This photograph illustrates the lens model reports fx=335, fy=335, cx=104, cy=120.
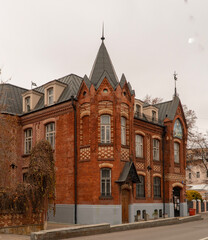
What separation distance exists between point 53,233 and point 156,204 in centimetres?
1591

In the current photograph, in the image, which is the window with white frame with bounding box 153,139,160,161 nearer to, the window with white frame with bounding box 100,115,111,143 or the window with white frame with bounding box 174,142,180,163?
the window with white frame with bounding box 174,142,180,163

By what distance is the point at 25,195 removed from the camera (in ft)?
55.2

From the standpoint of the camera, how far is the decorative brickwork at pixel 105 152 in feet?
75.6

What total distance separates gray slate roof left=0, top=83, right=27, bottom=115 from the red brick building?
0.48 feet

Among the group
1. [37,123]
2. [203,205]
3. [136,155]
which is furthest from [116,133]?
[203,205]

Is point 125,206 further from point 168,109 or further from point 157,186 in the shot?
point 168,109

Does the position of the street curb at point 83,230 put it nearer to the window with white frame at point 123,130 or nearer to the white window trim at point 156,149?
the window with white frame at point 123,130

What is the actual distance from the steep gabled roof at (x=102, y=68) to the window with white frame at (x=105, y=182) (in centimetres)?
605

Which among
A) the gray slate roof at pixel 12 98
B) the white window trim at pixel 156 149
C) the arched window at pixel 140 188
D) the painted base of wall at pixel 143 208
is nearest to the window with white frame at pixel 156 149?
the white window trim at pixel 156 149

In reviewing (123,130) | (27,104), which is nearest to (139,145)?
(123,130)

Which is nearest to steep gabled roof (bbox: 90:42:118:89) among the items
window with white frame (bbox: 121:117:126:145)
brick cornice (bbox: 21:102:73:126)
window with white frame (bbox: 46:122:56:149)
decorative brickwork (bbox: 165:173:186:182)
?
window with white frame (bbox: 121:117:126:145)

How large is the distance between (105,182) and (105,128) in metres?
3.74

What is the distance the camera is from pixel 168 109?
107 ft

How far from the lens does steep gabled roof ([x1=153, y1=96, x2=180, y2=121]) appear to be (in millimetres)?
31166
